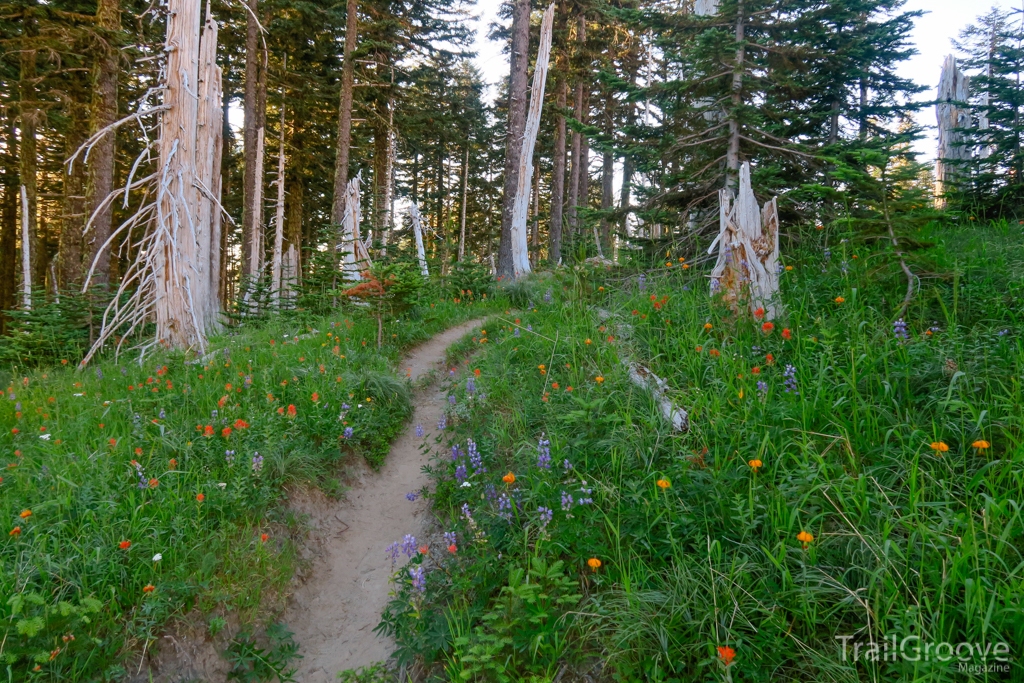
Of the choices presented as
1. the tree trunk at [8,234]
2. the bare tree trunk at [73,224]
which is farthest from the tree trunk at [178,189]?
the tree trunk at [8,234]

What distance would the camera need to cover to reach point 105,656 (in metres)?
2.71

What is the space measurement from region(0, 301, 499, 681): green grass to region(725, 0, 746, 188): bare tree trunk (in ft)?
15.9

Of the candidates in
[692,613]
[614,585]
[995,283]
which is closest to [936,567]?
[692,613]

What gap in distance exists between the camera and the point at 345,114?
1388cm

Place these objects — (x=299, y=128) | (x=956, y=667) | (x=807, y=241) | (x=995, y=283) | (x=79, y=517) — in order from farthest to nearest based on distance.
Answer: (x=299, y=128)
(x=807, y=241)
(x=995, y=283)
(x=79, y=517)
(x=956, y=667)

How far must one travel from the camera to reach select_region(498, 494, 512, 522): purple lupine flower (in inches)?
129

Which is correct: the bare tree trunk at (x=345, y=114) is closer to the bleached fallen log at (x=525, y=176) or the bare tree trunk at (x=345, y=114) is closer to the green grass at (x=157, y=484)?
the bleached fallen log at (x=525, y=176)

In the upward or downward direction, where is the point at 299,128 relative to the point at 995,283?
upward

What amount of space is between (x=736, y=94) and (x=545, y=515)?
19.6ft

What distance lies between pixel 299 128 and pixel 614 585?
2330cm

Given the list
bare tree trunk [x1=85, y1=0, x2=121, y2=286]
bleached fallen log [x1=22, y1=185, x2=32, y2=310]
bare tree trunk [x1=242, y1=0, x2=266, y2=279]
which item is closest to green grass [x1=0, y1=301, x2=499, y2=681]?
bare tree trunk [x1=85, y1=0, x2=121, y2=286]

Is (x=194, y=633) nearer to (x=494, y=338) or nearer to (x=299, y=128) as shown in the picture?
(x=494, y=338)

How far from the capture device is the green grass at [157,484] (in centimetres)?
280

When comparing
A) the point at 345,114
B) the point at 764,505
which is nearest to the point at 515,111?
the point at 345,114
